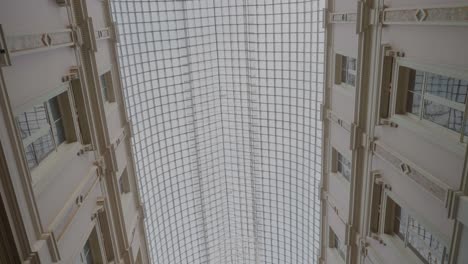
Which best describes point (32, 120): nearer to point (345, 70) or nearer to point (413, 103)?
point (413, 103)

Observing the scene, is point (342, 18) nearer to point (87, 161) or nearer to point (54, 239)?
point (87, 161)

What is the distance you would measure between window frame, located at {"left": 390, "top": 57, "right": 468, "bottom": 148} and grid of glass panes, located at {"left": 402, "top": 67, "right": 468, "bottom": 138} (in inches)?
2.6

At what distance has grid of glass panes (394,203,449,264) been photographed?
1073cm

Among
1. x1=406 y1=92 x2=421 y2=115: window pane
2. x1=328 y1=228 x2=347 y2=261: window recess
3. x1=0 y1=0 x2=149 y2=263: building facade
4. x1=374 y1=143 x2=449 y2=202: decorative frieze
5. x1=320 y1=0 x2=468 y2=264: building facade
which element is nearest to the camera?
x1=0 y1=0 x2=149 y2=263: building facade

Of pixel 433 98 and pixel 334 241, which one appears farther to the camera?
pixel 334 241

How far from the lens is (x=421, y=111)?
11.4 meters

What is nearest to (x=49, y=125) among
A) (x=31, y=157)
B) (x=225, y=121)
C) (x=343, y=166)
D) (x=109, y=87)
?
(x=31, y=157)

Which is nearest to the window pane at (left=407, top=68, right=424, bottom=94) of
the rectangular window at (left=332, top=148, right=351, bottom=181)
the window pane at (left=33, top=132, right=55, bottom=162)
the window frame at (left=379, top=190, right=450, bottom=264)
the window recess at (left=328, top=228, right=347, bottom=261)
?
the window frame at (left=379, top=190, right=450, bottom=264)

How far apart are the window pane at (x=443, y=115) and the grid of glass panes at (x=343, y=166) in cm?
721

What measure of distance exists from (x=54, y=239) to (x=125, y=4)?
24965 millimetres

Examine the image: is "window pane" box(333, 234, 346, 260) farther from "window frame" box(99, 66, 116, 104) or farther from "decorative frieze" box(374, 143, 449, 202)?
"window frame" box(99, 66, 116, 104)

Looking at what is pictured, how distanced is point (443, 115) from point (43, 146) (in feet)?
35.2

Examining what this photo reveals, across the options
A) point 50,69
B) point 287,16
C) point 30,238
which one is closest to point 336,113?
point 50,69

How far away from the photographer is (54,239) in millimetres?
9867
